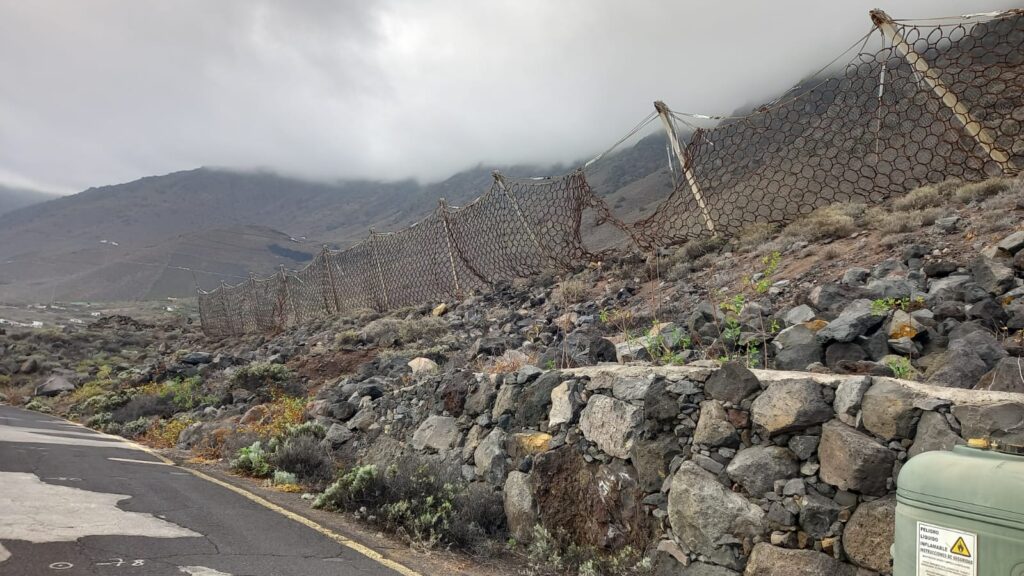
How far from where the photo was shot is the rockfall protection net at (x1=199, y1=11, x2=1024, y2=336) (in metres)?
7.05

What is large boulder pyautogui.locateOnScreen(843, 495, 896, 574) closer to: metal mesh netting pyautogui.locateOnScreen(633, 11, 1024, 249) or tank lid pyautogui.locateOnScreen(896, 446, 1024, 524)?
tank lid pyautogui.locateOnScreen(896, 446, 1024, 524)

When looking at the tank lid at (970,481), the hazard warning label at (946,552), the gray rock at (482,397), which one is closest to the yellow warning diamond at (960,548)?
the hazard warning label at (946,552)

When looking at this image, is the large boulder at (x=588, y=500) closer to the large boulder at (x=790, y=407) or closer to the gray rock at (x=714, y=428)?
the gray rock at (x=714, y=428)

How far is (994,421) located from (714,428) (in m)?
1.62

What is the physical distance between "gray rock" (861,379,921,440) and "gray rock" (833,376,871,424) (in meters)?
0.03

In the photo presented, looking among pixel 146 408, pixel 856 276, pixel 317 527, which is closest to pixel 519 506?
pixel 317 527

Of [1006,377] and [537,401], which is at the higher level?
[1006,377]

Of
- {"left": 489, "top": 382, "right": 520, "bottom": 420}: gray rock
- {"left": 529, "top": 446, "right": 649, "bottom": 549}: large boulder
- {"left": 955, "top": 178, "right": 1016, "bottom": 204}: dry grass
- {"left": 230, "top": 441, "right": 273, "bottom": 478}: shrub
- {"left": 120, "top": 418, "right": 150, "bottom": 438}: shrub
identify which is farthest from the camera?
{"left": 120, "top": 418, "right": 150, "bottom": 438}: shrub

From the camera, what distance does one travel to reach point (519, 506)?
5480 millimetres

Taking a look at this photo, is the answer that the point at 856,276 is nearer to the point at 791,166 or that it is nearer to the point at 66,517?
the point at 791,166

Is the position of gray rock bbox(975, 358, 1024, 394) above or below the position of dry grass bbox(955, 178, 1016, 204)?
below

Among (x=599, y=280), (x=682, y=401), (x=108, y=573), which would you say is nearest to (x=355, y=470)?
(x=108, y=573)

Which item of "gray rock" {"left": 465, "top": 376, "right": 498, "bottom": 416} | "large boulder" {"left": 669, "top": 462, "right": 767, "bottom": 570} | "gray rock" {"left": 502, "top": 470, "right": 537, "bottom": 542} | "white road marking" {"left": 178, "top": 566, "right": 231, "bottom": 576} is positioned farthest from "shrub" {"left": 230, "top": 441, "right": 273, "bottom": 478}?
"large boulder" {"left": 669, "top": 462, "right": 767, "bottom": 570}

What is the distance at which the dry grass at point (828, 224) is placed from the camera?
8109 millimetres
